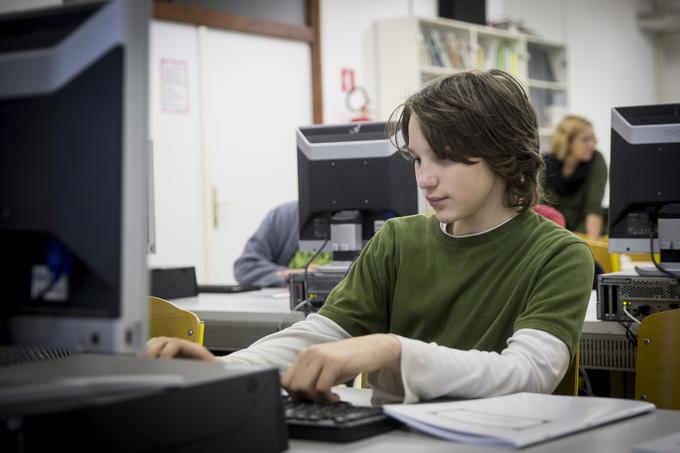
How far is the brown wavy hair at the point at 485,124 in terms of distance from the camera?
1555mm

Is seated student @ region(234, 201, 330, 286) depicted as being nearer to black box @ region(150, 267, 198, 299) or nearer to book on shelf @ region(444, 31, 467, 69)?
black box @ region(150, 267, 198, 299)

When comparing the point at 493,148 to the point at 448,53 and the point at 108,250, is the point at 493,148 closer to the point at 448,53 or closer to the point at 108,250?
the point at 108,250

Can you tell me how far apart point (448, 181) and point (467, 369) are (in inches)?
15.9

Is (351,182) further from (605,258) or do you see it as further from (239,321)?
(605,258)

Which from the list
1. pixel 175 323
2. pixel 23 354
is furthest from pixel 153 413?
pixel 175 323

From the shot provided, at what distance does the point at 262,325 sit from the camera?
2768 millimetres

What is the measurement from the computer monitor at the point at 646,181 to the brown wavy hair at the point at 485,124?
890 millimetres

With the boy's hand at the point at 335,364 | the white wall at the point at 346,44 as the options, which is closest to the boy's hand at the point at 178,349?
the boy's hand at the point at 335,364

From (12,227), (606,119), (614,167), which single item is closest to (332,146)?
(614,167)

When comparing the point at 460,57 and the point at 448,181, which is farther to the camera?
the point at 460,57

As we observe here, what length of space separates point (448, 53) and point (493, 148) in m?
5.05

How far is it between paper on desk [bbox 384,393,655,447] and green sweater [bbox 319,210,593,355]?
0.76ft

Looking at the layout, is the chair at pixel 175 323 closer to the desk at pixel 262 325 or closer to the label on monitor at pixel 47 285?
the desk at pixel 262 325

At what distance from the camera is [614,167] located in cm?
250
